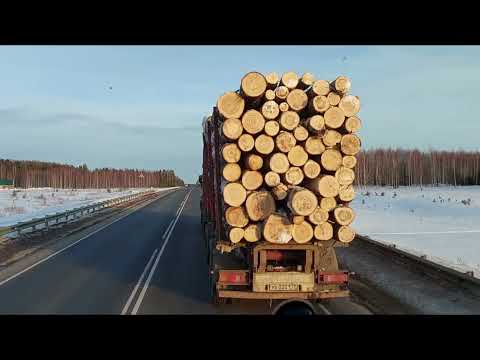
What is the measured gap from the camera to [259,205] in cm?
729

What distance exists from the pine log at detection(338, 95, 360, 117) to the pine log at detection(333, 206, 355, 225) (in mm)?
1652

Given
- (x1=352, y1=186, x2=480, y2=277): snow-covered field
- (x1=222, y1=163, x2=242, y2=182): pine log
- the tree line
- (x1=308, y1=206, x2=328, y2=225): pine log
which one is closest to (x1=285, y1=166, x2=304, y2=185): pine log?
(x1=308, y1=206, x2=328, y2=225): pine log

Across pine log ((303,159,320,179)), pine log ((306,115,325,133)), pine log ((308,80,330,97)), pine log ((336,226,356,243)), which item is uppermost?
pine log ((308,80,330,97))

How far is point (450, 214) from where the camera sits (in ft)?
87.9

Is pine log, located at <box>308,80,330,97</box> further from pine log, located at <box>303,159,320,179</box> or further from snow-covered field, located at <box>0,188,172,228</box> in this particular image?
snow-covered field, located at <box>0,188,172,228</box>

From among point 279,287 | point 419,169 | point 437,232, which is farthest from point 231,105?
point 419,169

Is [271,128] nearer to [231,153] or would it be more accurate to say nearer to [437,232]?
[231,153]

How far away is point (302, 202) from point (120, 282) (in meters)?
5.19

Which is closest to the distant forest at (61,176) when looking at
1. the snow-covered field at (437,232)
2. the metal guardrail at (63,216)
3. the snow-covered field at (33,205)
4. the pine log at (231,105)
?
the snow-covered field at (33,205)

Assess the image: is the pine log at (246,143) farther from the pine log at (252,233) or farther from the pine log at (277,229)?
the pine log at (252,233)

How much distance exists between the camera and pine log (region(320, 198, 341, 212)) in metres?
7.37
